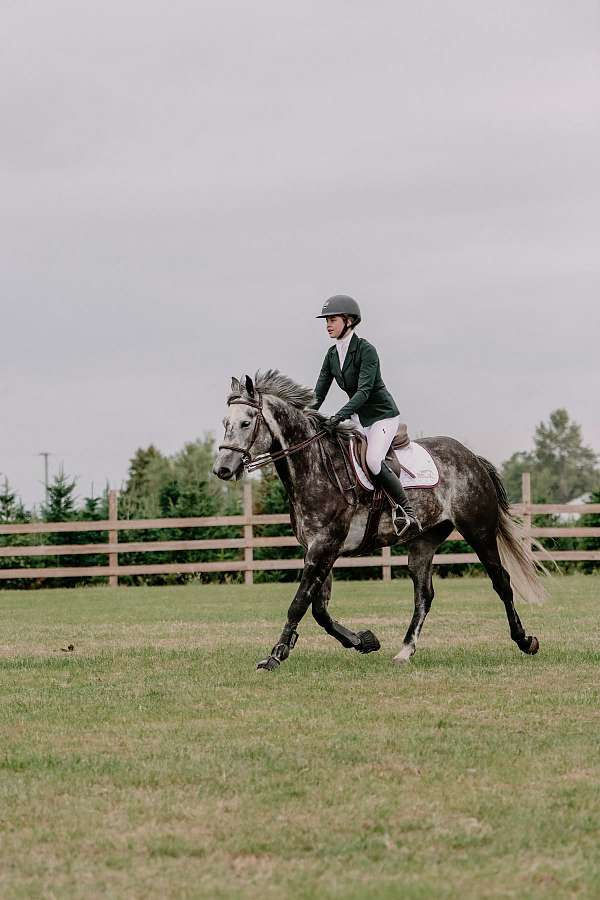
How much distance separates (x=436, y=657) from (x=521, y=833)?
539cm

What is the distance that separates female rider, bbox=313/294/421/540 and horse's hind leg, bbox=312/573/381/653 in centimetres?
78

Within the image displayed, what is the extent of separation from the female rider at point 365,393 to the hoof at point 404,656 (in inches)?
36.2

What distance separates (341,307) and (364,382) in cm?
61

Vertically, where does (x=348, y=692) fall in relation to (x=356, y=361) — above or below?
below

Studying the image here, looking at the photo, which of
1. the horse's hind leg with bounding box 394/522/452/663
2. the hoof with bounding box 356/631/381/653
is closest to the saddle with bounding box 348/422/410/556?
the horse's hind leg with bounding box 394/522/452/663

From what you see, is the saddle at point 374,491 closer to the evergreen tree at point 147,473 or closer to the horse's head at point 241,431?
the horse's head at point 241,431

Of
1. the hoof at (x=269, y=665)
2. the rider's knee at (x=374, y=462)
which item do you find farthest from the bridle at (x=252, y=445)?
the hoof at (x=269, y=665)

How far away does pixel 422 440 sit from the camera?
33.4ft

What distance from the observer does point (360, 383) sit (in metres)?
8.95

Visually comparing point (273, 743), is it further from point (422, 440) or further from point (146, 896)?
point (422, 440)

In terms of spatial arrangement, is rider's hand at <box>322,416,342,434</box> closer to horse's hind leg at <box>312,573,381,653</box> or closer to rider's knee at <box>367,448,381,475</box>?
rider's knee at <box>367,448,381,475</box>

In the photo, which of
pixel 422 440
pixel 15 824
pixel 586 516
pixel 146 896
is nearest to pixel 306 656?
pixel 422 440

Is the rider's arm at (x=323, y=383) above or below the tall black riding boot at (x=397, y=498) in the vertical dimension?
above

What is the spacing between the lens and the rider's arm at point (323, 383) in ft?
30.8
